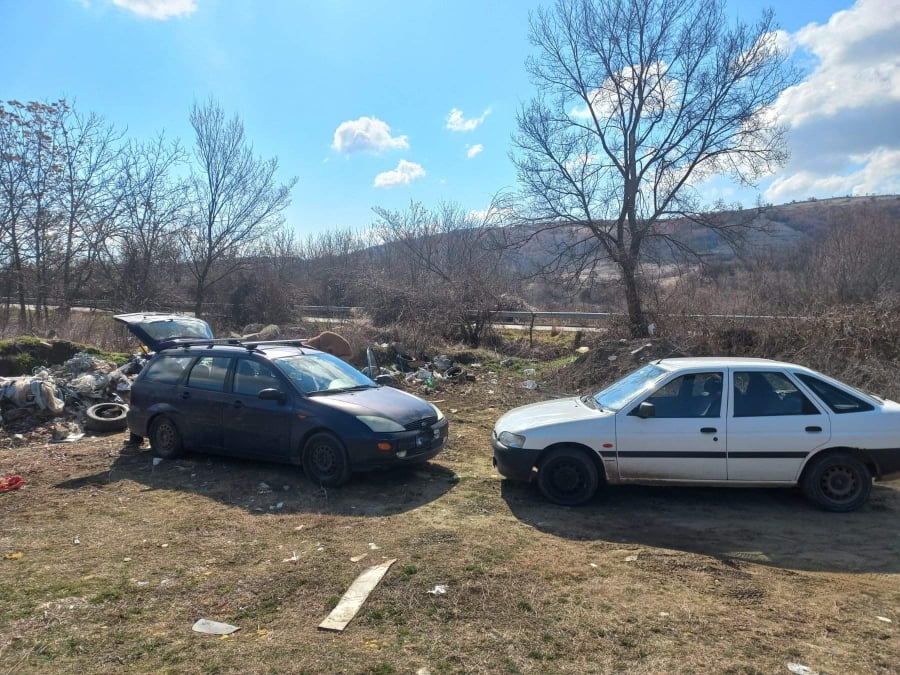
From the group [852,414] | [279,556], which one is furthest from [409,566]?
[852,414]

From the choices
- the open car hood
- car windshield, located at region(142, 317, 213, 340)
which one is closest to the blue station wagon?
the open car hood

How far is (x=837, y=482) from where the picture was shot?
19.6 ft

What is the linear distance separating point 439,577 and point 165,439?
5.26 m

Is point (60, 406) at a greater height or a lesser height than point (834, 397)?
lesser

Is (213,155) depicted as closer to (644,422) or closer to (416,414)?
(416,414)

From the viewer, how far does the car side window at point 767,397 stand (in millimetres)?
6062

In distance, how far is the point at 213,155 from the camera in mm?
25734

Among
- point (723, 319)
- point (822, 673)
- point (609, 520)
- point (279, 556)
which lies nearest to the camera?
point (822, 673)

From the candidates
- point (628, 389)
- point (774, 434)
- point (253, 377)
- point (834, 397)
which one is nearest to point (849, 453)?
point (834, 397)

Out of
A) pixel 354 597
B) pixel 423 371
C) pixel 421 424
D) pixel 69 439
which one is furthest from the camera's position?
pixel 423 371

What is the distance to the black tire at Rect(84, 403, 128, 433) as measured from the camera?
9.79m

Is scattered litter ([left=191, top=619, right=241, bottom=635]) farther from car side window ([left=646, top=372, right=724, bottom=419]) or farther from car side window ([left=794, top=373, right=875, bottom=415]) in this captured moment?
car side window ([left=794, top=373, right=875, bottom=415])

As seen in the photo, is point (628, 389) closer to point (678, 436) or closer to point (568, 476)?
point (678, 436)

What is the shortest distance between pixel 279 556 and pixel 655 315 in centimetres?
1261
